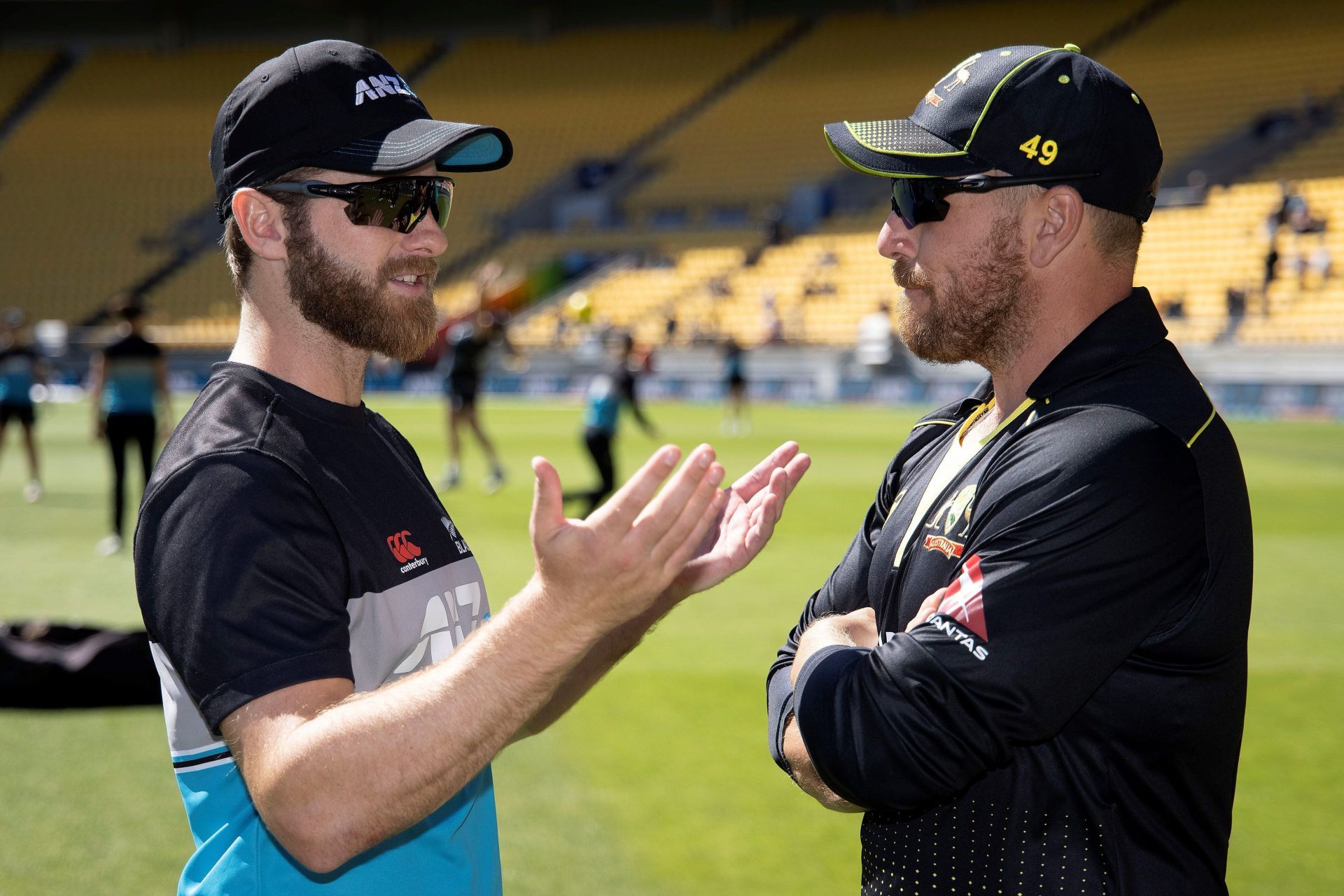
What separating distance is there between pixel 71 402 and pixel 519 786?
31.8 meters

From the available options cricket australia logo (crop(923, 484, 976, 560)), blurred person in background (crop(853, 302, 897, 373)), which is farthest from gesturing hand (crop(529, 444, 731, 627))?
blurred person in background (crop(853, 302, 897, 373))

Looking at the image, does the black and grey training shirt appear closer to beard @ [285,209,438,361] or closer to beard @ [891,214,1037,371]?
beard @ [891,214,1037,371]

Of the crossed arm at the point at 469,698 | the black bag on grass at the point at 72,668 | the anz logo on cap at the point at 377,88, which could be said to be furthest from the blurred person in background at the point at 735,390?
the crossed arm at the point at 469,698

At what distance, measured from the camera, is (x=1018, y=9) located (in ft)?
132

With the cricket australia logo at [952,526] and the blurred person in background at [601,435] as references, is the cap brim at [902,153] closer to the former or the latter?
the cricket australia logo at [952,526]

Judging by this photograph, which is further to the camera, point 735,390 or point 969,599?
point 735,390

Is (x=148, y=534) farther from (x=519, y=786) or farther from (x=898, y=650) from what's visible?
(x=519, y=786)

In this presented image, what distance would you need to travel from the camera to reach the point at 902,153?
2.35 metres

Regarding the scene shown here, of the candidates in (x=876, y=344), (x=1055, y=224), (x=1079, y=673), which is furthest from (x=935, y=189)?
(x=876, y=344)

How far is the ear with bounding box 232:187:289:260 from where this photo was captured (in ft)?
7.20

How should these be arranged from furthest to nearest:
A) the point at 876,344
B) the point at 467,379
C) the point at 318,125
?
the point at 876,344 → the point at 467,379 → the point at 318,125

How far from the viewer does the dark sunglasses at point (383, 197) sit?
87.2 inches

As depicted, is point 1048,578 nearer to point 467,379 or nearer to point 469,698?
point 469,698

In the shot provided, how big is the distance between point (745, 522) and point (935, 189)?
75 centimetres
